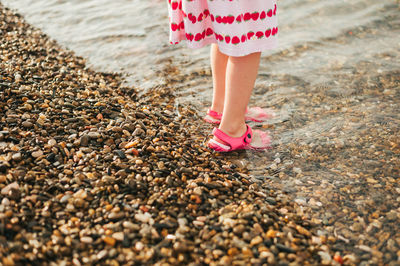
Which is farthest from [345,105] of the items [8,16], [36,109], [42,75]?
[8,16]

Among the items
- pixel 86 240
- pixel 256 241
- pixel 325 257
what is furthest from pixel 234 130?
pixel 86 240

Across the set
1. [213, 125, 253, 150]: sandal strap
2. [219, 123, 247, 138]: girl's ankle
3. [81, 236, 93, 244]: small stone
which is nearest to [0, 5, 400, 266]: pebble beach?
[81, 236, 93, 244]: small stone

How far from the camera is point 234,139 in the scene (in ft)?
9.93

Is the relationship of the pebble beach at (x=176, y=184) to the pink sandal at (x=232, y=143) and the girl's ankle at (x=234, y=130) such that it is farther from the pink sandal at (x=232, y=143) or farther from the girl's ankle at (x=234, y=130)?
the girl's ankle at (x=234, y=130)

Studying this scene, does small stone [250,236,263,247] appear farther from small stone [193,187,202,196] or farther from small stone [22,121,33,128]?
small stone [22,121,33,128]

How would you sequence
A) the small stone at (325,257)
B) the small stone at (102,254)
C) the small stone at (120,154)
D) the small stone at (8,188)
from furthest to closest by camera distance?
the small stone at (120,154) < the small stone at (8,188) < the small stone at (325,257) < the small stone at (102,254)

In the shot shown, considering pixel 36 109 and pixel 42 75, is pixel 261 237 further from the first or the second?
pixel 42 75

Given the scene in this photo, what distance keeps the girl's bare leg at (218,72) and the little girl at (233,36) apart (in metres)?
0.02

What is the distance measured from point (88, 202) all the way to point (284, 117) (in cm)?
247

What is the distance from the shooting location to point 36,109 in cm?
298

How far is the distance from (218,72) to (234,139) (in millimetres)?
703

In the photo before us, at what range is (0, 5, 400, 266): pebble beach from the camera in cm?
192

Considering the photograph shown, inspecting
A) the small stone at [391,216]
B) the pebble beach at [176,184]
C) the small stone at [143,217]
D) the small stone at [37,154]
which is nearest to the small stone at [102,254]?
the pebble beach at [176,184]

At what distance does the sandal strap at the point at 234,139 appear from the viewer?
3.01 m
